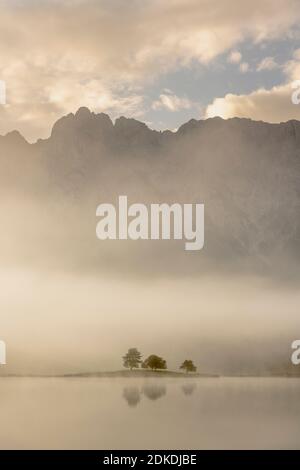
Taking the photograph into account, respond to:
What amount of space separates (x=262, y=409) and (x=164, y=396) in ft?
77.1

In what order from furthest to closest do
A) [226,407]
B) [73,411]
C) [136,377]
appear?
[136,377] < [226,407] < [73,411]

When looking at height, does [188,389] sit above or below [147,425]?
above

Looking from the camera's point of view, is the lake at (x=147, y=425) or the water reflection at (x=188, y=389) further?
the water reflection at (x=188, y=389)

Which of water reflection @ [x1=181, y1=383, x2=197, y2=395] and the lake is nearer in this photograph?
the lake

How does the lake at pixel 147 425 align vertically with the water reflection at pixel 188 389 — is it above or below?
below

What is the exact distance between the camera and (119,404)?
91812mm

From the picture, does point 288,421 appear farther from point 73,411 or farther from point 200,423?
point 73,411

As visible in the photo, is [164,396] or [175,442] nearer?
[175,442]

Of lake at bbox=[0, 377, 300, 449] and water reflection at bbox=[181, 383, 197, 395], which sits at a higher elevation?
water reflection at bbox=[181, 383, 197, 395]

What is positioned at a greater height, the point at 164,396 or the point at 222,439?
the point at 164,396

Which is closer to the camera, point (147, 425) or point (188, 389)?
point (147, 425)
